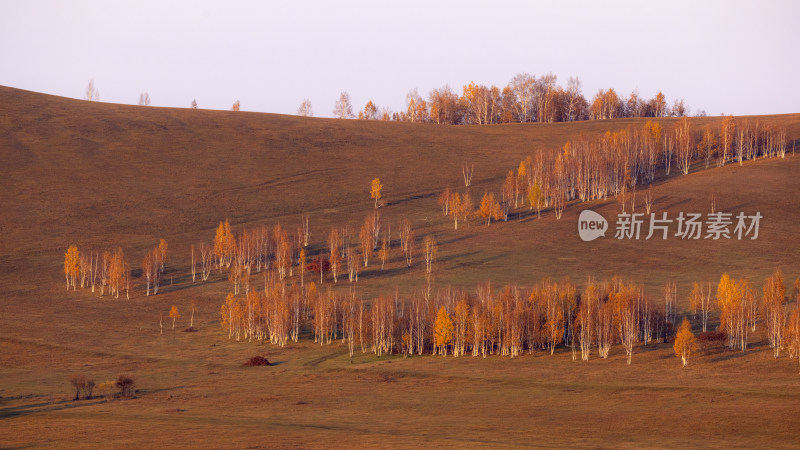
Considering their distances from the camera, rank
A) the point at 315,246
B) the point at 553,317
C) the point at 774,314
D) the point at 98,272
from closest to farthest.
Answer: the point at 774,314
the point at 553,317
the point at 98,272
the point at 315,246

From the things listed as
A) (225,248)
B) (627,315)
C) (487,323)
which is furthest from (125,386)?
(225,248)

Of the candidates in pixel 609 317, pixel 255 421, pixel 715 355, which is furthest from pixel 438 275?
pixel 255 421

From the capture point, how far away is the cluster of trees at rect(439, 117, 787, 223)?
12262cm

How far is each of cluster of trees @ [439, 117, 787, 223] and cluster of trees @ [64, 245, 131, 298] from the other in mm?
48958

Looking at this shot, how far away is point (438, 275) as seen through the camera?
95.5 metres

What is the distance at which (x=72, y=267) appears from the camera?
313 feet

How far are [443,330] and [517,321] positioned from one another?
6.88m

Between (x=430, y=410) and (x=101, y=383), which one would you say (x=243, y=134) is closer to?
(x=101, y=383)

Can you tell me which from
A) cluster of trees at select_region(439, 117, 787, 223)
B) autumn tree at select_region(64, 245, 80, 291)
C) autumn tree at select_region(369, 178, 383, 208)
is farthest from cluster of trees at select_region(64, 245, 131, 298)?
cluster of trees at select_region(439, 117, 787, 223)

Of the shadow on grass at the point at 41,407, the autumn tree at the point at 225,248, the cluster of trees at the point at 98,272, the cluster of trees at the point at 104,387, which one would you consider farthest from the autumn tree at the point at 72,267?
the shadow on grass at the point at 41,407

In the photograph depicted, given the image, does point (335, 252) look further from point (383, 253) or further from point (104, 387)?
point (104, 387)

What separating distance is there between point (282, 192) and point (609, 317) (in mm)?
75484

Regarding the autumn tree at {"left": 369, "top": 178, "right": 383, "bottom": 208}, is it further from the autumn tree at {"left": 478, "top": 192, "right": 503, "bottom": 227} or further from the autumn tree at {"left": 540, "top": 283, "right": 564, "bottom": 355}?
the autumn tree at {"left": 540, "top": 283, "right": 564, "bottom": 355}

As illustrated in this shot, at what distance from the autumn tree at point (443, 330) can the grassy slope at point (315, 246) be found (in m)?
4.66
